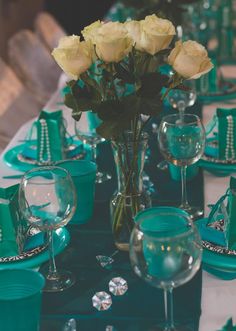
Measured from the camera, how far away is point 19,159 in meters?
2.42

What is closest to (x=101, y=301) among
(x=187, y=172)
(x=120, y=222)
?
(x=120, y=222)

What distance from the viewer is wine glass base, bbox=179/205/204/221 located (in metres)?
1.99

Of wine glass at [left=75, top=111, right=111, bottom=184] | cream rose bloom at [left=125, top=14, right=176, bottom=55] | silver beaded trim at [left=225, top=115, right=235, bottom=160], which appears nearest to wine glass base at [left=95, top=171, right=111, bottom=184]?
wine glass at [left=75, top=111, right=111, bottom=184]

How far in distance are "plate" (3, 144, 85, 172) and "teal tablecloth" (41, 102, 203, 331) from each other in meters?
0.47

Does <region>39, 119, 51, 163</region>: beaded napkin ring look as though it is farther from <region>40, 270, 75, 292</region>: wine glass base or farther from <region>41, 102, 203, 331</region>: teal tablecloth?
<region>40, 270, 75, 292</region>: wine glass base

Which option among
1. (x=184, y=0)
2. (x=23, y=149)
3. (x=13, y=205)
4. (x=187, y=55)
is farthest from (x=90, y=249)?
(x=184, y=0)

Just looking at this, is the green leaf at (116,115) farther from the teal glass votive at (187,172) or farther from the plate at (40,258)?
the teal glass votive at (187,172)

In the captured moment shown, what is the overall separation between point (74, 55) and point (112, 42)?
10 cm

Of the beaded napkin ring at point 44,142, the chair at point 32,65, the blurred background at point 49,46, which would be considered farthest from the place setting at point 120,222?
the chair at point 32,65

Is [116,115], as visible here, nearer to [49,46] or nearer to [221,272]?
[221,272]

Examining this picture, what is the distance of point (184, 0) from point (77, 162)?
4.89ft

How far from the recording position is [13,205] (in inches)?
69.6

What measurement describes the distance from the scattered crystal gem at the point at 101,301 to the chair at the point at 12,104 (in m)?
2.03

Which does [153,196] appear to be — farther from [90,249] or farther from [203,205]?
[90,249]
